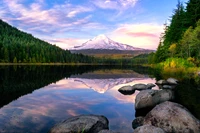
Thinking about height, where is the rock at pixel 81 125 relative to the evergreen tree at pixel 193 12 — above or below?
below

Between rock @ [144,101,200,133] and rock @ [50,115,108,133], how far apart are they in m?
2.66

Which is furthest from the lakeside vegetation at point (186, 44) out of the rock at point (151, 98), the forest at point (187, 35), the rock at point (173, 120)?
the rock at point (173, 120)

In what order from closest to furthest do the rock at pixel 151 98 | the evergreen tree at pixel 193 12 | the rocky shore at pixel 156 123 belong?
the rocky shore at pixel 156 123 < the rock at pixel 151 98 < the evergreen tree at pixel 193 12

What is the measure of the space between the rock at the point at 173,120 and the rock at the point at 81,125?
2660 mm

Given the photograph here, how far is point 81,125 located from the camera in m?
10.4

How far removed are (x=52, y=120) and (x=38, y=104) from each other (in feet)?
16.3

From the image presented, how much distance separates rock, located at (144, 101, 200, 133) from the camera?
10797mm

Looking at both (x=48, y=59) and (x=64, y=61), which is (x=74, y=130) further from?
(x=64, y=61)

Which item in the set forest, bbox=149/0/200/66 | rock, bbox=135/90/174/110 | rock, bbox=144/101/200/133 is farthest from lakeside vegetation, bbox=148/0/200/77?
rock, bbox=144/101/200/133

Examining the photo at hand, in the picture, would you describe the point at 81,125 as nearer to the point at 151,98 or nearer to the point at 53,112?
the point at 53,112

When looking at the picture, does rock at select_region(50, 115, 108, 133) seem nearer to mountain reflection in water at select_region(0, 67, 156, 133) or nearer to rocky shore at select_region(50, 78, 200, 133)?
rocky shore at select_region(50, 78, 200, 133)

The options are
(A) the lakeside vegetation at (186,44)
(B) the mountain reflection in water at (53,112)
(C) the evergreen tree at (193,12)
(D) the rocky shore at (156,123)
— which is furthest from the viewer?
(C) the evergreen tree at (193,12)

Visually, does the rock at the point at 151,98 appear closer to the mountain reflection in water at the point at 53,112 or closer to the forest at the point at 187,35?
the mountain reflection in water at the point at 53,112

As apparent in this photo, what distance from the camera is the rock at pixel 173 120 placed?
35.4 ft
